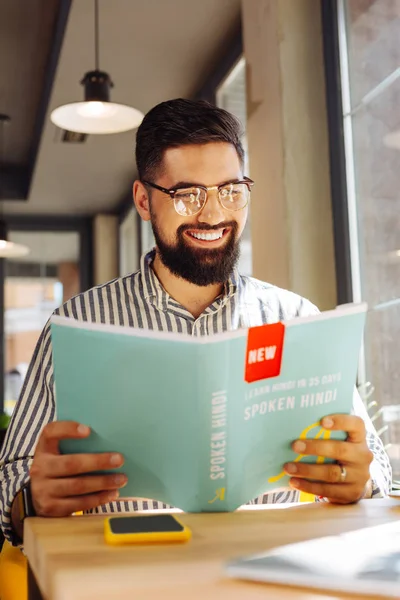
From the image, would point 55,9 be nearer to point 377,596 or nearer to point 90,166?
point 90,166

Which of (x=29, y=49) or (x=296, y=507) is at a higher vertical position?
(x=29, y=49)

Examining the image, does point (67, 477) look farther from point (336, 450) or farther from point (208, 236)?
point (208, 236)

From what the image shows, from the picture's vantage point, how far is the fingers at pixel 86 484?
1022mm

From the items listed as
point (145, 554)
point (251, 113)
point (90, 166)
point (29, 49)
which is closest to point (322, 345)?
point (145, 554)

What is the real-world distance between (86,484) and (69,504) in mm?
43

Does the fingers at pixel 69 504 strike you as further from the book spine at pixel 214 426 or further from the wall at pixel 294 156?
the wall at pixel 294 156

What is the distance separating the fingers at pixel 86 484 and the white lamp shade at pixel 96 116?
2.34m

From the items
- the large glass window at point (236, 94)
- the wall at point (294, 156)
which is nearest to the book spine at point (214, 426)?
the wall at point (294, 156)

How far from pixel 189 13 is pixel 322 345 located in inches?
120

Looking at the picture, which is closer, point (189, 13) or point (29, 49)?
point (189, 13)

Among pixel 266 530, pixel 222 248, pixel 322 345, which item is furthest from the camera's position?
pixel 222 248

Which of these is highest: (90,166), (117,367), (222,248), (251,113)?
(90,166)

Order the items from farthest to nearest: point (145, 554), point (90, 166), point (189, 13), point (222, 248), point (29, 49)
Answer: point (90, 166), point (29, 49), point (189, 13), point (222, 248), point (145, 554)

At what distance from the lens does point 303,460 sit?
3.63 feet
